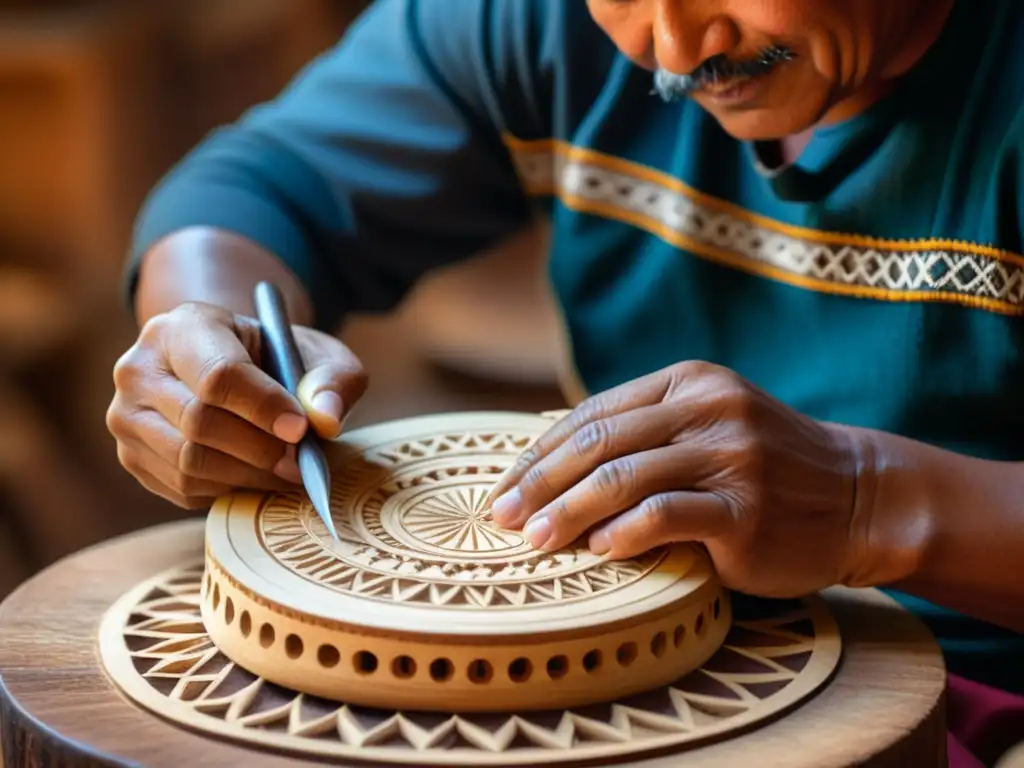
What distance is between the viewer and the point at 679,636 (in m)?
0.82

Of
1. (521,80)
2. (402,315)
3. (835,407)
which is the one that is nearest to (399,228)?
(521,80)

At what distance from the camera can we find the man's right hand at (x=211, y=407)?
942 mm

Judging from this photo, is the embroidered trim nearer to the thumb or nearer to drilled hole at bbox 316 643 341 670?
the thumb

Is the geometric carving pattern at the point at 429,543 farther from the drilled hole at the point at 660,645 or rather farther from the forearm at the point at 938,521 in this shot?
the forearm at the point at 938,521

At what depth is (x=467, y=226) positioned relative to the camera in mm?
1520

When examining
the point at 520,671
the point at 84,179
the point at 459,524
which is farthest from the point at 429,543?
the point at 84,179

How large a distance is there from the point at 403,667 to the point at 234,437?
25 centimetres

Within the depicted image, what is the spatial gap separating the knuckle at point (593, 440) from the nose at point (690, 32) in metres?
0.27

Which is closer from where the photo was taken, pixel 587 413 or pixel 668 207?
pixel 587 413

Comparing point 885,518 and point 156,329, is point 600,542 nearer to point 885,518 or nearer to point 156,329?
point 885,518

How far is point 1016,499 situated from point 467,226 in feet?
2.47

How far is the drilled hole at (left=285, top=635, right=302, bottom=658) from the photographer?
31.3 inches

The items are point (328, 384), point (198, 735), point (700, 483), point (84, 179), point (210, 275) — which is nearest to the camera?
point (198, 735)

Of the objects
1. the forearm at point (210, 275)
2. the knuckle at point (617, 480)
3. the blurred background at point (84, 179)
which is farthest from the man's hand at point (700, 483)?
the blurred background at point (84, 179)
